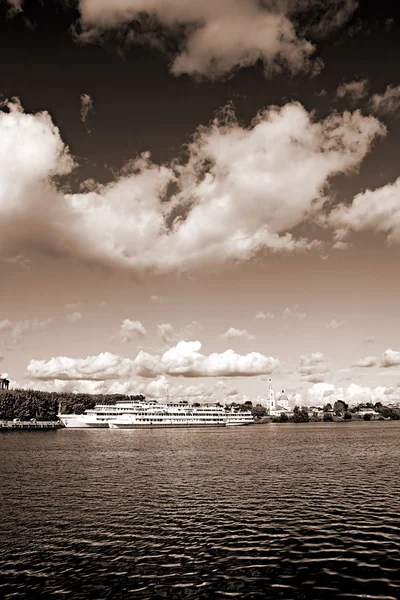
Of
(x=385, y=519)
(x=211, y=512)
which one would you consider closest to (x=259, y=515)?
(x=211, y=512)

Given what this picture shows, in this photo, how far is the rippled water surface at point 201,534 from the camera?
27438mm

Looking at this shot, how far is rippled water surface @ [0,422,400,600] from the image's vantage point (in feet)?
90.0

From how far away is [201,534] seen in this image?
37906 millimetres

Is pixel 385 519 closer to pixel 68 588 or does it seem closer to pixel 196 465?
pixel 68 588

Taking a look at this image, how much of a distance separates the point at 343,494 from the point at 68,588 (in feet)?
120

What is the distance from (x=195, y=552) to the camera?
110 feet

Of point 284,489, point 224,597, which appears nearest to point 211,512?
point 284,489

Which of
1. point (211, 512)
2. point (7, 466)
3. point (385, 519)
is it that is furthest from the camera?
point (7, 466)

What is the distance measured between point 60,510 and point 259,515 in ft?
66.4

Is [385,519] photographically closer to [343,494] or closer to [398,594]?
[343,494]

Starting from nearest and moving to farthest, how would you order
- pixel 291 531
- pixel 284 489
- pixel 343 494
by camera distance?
pixel 291 531 → pixel 343 494 → pixel 284 489

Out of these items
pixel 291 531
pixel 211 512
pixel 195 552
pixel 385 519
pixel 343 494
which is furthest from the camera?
pixel 343 494

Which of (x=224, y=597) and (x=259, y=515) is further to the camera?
(x=259, y=515)

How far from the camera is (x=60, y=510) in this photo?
153ft
